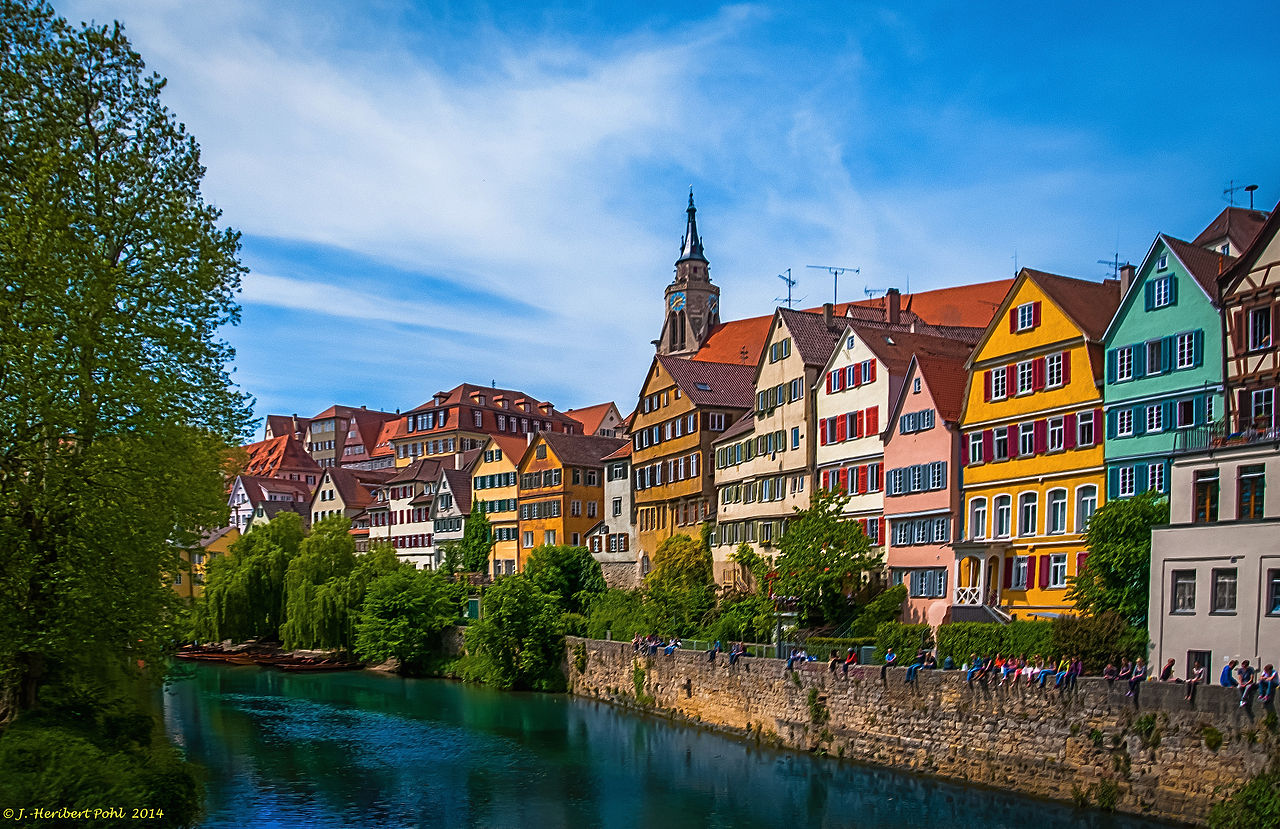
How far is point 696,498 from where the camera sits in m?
57.9

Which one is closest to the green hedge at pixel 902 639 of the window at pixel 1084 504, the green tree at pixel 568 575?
the window at pixel 1084 504

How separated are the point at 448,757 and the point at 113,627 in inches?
752

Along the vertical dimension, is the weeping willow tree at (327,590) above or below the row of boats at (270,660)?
above

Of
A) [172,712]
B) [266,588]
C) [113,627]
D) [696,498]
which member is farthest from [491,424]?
[113,627]

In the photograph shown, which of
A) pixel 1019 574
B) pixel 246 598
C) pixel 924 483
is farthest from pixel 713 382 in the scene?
pixel 246 598

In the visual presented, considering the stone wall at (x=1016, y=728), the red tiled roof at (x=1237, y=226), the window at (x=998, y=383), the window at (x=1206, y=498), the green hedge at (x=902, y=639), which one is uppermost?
the red tiled roof at (x=1237, y=226)

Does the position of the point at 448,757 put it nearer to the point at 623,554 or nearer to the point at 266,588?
the point at 623,554

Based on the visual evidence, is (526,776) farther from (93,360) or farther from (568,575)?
(568,575)

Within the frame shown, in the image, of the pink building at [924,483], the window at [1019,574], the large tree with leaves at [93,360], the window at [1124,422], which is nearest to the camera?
the large tree with leaves at [93,360]

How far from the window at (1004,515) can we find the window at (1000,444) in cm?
132

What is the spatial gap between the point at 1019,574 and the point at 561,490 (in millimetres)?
37304

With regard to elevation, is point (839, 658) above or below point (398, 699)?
above

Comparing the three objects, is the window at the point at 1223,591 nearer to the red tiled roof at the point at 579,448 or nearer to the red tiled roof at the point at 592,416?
the red tiled roof at the point at 579,448

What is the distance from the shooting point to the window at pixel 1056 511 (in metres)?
36.6
